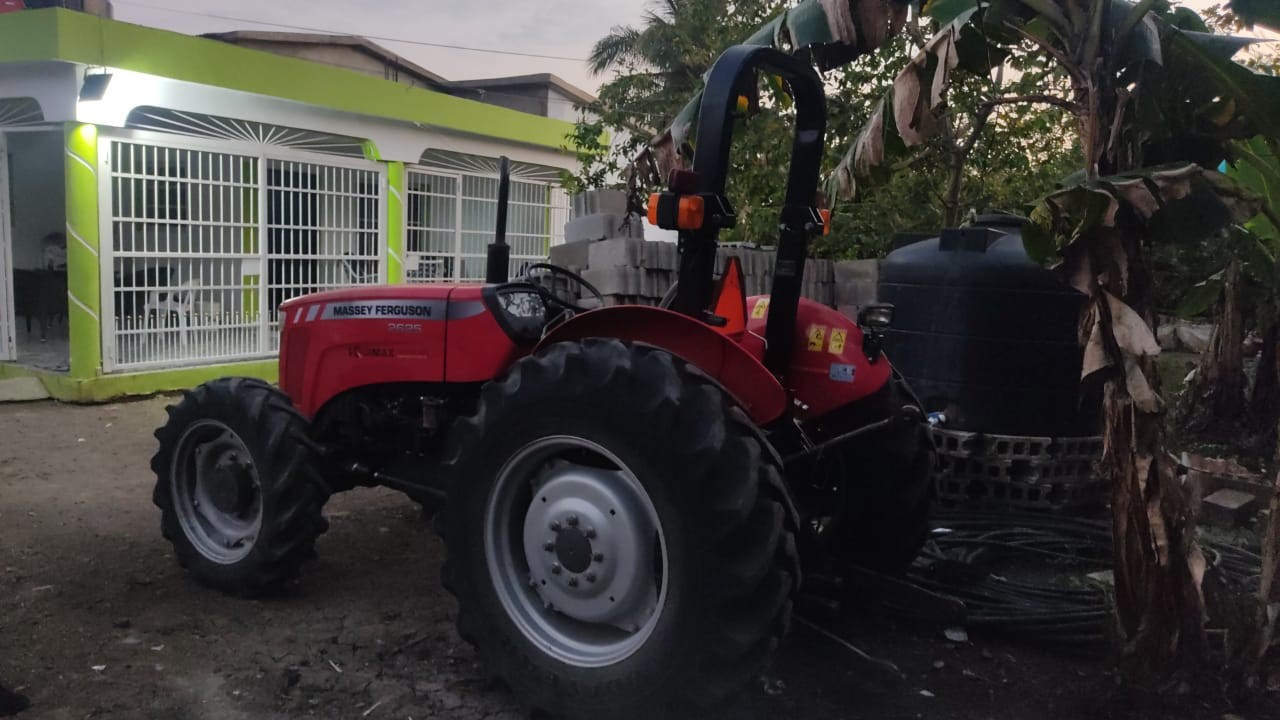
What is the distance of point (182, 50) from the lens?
10180 mm

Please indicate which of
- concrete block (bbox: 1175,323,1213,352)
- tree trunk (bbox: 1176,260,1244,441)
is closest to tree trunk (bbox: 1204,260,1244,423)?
tree trunk (bbox: 1176,260,1244,441)

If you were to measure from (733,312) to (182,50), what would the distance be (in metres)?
8.73

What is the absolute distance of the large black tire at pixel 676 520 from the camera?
289cm

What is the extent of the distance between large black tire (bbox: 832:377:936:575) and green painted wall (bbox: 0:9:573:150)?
8.53 meters

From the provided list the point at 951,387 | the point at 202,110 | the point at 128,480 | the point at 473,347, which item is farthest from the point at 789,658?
the point at 202,110

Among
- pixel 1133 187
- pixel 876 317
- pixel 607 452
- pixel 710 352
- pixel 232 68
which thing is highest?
pixel 232 68

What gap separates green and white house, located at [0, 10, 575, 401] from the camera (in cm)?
953

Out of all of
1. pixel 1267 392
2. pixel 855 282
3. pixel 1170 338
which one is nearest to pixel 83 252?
pixel 855 282

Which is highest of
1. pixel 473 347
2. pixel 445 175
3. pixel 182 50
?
pixel 182 50

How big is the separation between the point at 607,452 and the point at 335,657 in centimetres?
152

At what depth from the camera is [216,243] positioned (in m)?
11.1

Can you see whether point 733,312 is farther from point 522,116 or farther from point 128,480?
point 522,116

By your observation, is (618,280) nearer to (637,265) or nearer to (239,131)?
(637,265)

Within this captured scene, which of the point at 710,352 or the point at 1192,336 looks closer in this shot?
the point at 710,352
